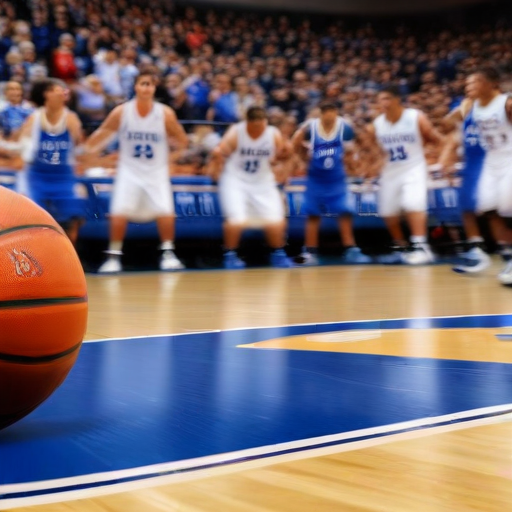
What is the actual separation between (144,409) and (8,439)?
0.44 m

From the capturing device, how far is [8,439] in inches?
90.7

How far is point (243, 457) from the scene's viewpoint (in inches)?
81.4

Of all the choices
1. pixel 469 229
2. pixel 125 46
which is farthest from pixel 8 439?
pixel 125 46

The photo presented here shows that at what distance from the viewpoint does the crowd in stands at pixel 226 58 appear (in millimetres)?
12375

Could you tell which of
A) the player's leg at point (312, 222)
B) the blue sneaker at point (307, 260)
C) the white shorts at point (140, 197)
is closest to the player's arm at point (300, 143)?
the player's leg at point (312, 222)

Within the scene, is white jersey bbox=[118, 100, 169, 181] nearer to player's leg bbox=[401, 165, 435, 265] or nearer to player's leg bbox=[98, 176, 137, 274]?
player's leg bbox=[98, 176, 137, 274]

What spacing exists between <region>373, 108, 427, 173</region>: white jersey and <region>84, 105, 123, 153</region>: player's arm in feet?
9.32

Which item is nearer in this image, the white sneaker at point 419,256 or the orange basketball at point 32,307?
the orange basketball at point 32,307

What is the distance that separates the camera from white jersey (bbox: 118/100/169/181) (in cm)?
898

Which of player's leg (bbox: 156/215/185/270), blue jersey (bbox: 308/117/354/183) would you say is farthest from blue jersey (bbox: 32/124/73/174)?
blue jersey (bbox: 308/117/354/183)

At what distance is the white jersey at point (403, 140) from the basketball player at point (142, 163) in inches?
90.0

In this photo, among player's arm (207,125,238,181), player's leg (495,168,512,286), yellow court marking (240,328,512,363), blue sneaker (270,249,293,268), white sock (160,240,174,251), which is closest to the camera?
yellow court marking (240,328,512,363)

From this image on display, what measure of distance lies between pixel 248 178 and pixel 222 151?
16.2 inches

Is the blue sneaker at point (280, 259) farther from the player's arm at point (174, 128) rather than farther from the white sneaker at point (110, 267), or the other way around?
the white sneaker at point (110, 267)
